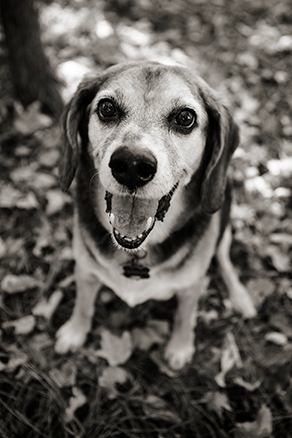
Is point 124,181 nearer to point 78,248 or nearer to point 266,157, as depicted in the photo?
point 78,248

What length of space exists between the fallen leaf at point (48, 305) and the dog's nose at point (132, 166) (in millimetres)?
1725

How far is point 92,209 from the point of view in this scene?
255 cm

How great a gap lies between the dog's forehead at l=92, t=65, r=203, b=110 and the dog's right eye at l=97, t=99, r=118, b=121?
0.05m

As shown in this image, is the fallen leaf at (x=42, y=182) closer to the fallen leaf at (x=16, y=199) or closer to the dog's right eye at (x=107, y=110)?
the fallen leaf at (x=16, y=199)

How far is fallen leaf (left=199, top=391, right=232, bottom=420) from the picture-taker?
282 cm

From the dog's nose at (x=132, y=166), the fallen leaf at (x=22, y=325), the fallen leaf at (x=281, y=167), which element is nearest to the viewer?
the dog's nose at (x=132, y=166)

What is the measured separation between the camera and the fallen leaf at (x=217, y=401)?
2.82 metres

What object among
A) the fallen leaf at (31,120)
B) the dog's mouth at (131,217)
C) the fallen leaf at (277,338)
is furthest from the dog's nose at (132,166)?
the fallen leaf at (31,120)

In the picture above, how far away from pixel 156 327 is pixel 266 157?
2.35m

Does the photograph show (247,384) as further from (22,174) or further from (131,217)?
(22,174)

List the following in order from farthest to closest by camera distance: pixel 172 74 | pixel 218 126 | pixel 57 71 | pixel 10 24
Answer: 1. pixel 57 71
2. pixel 10 24
3. pixel 218 126
4. pixel 172 74

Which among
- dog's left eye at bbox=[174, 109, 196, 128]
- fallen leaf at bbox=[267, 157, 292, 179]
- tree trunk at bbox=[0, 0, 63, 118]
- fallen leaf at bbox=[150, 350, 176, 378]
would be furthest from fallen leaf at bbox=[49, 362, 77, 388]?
fallen leaf at bbox=[267, 157, 292, 179]

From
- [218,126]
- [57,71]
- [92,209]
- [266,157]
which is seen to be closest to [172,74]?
[218,126]

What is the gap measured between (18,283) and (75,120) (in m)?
1.63
